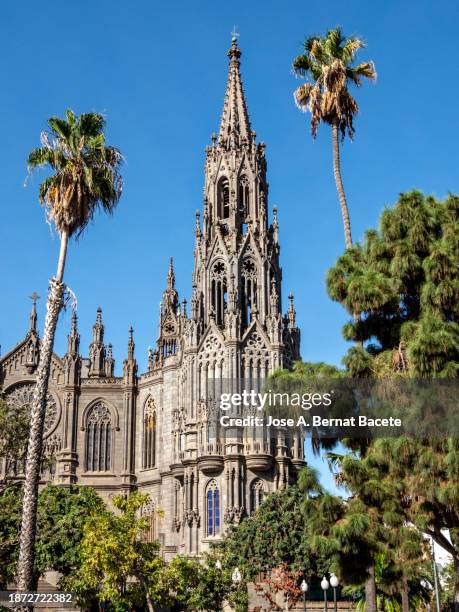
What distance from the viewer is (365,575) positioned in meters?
23.3

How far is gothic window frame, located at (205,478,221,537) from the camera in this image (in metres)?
54.3

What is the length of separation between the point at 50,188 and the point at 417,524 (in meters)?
14.8

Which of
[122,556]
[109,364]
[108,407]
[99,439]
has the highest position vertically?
[109,364]

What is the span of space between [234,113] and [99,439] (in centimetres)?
2628

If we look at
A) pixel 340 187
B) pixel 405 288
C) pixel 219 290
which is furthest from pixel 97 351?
pixel 405 288

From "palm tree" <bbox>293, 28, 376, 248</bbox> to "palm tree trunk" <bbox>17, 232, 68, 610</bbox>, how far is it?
33.1ft

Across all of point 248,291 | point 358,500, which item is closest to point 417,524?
point 358,500

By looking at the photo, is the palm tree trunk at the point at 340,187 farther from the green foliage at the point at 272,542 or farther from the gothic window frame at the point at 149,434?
the gothic window frame at the point at 149,434

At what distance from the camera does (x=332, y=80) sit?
31.2 meters

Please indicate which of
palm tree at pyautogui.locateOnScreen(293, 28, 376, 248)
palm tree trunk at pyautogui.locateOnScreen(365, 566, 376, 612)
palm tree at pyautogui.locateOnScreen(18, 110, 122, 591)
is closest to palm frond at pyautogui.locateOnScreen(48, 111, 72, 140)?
palm tree at pyautogui.locateOnScreen(18, 110, 122, 591)

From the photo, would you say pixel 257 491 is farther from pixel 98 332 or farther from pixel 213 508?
pixel 98 332

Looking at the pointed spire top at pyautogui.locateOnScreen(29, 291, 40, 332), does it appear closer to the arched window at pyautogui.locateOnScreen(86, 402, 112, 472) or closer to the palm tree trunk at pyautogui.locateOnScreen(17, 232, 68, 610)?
the arched window at pyautogui.locateOnScreen(86, 402, 112, 472)

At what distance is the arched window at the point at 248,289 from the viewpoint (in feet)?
196

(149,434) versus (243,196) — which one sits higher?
(243,196)
